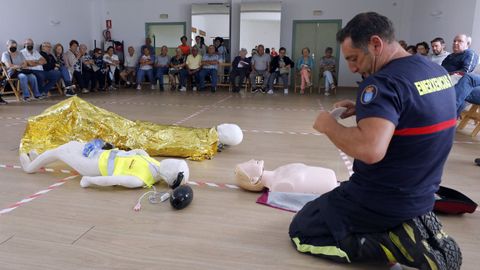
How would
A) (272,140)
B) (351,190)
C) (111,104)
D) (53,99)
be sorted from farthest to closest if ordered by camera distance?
(53,99)
(111,104)
(272,140)
(351,190)

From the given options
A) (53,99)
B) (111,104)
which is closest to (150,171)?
(111,104)

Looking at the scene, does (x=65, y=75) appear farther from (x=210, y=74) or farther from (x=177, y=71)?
(x=210, y=74)


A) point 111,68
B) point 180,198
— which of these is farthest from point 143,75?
point 180,198

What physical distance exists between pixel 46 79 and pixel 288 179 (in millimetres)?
7742

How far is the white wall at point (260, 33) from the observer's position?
11.4 metres

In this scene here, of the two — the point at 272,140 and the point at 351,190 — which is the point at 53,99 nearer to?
the point at 272,140

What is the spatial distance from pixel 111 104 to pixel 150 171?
4.94m

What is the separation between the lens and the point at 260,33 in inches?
450

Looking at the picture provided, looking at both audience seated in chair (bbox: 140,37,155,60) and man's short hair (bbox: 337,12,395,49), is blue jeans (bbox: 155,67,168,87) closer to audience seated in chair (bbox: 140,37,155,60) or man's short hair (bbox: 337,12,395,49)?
audience seated in chair (bbox: 140,37,155,60)

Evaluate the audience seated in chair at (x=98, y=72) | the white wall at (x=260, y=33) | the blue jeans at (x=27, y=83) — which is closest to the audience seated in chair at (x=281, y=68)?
the white wall at (x=260, y=33)

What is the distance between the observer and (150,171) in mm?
2736

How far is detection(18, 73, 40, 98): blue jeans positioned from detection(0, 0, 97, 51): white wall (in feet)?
4.95

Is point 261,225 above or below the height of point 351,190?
below

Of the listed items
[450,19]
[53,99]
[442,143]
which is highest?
[450,19]
